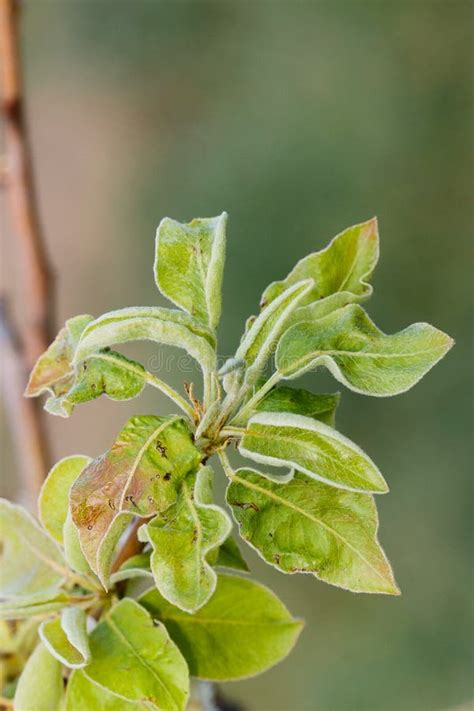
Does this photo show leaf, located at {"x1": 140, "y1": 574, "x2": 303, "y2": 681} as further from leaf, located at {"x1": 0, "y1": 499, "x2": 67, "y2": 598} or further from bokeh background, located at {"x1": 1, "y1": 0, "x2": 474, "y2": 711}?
bokeh background, located at {"x1": 1, "y1": 0, "x2": 474, "y2": 711}

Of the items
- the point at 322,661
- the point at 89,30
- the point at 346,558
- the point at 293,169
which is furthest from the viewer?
the point at 89,30

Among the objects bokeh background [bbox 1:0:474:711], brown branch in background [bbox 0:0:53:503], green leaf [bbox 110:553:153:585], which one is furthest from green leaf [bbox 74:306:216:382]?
bokeh background [bbox 1:0:474:711]

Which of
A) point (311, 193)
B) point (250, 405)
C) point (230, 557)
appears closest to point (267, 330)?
point (250, 405)

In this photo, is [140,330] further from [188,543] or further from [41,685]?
[41,685]

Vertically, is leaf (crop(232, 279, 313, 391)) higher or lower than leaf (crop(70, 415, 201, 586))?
higher

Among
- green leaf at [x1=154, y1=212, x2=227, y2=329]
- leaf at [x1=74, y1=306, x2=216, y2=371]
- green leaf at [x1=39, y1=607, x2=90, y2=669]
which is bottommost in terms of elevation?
green leaf at [x1=39, y1=607, x2=90, y2=669]

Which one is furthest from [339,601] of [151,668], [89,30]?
[89,30]

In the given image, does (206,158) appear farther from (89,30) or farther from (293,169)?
(89,30)
